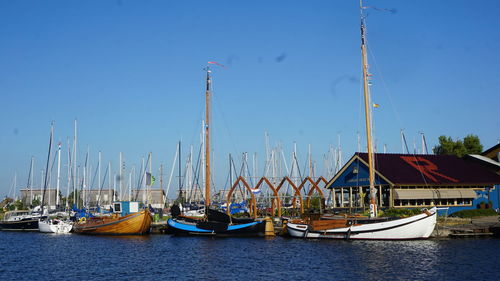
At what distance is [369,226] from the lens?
1714 inches

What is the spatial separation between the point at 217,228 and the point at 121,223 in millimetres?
12897

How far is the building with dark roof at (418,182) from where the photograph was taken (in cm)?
5616

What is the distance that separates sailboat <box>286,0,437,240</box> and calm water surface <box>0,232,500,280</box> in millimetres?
1015

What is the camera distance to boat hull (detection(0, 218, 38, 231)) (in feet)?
240

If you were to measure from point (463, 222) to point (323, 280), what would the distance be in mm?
29087

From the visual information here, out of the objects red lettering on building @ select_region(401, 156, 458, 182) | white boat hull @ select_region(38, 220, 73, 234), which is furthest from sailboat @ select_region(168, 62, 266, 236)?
red lettering on building @ select_region(401, 156, 458, 182)

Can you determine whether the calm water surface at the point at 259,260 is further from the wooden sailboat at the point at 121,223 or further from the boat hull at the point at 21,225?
the boat hull at the point at 21,225

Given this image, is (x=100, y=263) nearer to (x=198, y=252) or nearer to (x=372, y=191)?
(x=198, y=252)

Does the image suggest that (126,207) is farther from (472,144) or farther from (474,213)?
(472,144)

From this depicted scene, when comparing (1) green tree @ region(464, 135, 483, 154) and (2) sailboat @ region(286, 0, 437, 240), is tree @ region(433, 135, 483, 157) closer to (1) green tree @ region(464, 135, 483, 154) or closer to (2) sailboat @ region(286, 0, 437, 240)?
(1) green tree @ region(464, 135, 483, 154)

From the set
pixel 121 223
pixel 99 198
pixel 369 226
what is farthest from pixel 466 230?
pixel 99 198

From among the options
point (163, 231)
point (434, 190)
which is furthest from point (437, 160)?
point (163, 231)

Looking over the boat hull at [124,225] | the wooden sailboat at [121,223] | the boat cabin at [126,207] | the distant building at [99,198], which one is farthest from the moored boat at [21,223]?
the boat cabin at [126,207]

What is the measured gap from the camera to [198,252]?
4162cm
